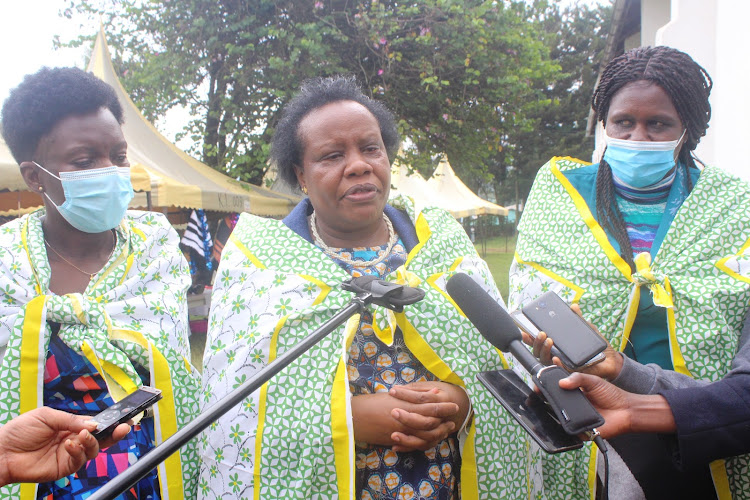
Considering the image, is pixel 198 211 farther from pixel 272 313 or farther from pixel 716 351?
pixel 716 351

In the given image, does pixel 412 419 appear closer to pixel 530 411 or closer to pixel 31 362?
pixel 530 411

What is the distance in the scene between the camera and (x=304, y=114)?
2.15 metres

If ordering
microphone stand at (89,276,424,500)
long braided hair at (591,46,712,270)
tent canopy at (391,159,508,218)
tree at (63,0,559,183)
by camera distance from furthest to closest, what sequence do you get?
tent canopy at (391,159,508,218) → tree at (63,0,559,183) → long braided hair at (591,46,712,270) → microphone stand at (89,276,424,500)

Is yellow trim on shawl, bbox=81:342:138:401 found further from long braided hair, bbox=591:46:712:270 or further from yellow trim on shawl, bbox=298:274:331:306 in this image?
long braided hair, bbox=591:46:712:270

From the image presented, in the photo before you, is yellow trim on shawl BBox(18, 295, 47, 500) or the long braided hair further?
the long braided hair

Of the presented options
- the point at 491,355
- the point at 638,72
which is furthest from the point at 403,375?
the point at 638,72

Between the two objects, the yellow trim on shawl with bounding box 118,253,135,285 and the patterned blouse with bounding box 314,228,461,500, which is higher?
the yellow trim on shawl with bounding box 118,253,135,285

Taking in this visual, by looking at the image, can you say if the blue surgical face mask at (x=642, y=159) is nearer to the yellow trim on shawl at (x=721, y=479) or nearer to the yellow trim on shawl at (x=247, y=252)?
the yellow trim on shawl at (x=721, y=479)

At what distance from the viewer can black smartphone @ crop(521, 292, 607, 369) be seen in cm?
134

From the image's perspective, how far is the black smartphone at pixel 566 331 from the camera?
1341 mm

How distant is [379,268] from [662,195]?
43.7 inches

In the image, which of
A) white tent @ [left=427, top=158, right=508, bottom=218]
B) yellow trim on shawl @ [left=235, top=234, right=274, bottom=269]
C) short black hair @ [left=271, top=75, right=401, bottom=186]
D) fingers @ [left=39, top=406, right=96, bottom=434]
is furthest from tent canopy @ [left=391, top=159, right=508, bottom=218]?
fingers @ [left=39, top=406, right=96, bottom=434]

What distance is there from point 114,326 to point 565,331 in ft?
4.87

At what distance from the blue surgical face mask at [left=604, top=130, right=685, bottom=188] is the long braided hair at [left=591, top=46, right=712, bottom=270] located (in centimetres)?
7
